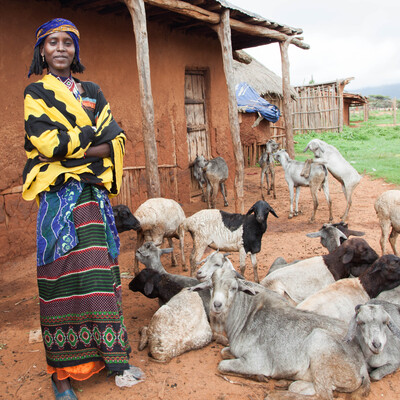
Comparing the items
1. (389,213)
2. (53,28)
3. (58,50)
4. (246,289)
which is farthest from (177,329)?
(389,213)

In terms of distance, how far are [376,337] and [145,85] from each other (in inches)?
198

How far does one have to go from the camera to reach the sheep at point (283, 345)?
3406mm

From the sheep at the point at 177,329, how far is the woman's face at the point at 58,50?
7.93 ft

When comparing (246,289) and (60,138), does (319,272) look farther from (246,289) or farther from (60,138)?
(60,138)

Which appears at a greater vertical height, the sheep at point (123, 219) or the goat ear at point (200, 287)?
the sheep at point (123, 219)

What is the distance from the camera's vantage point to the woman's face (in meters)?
3.22

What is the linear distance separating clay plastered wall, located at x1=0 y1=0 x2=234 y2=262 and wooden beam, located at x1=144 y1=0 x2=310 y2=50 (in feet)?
4.66

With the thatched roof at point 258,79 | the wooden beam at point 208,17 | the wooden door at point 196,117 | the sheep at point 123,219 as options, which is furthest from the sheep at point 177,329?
the thatched roof at point 258,79

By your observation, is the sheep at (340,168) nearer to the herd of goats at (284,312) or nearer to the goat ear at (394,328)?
the herd of goats at (284,312)

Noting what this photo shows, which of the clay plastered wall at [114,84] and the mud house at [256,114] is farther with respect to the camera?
the mud house at [256,114]

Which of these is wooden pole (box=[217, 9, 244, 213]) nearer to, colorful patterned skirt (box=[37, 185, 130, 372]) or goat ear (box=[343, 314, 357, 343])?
goat ear (box=[343, 314, 357, 343])

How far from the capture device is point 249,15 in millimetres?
9156

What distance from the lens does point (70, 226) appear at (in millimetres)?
3244

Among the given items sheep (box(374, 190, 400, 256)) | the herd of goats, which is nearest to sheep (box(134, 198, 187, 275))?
the herd of goats
